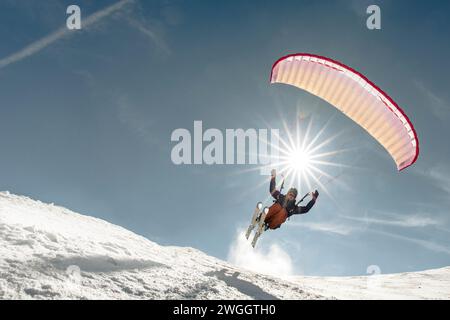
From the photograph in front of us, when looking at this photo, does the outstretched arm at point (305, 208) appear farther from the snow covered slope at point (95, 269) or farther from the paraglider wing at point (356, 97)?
the paraglider wing at point (356, 97)

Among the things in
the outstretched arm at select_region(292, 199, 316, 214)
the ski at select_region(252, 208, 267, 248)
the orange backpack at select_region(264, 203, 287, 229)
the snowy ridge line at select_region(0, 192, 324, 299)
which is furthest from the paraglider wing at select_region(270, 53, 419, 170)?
the snowy ridge line at select_region(0, 192, 324, 299)

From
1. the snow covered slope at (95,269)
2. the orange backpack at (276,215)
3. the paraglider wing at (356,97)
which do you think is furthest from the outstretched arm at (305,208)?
the paraglider wing at (356,97)

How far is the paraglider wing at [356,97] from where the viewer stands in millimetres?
13023

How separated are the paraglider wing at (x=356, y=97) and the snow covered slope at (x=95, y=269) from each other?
553 centimetres

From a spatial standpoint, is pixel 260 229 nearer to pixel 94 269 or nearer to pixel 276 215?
pixel 276 215

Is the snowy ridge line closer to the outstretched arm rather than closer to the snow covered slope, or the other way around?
the snow covered slope

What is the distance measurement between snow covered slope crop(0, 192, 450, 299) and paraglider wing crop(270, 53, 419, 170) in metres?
5.53

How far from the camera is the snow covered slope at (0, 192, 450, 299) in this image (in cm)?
802

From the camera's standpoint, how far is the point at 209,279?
35.5 ft

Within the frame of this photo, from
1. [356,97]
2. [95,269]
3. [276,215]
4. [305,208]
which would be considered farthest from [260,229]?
[95,269]
